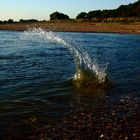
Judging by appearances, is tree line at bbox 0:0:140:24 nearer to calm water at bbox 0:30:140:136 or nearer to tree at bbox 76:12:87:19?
tree at bbox 76:12:87:19

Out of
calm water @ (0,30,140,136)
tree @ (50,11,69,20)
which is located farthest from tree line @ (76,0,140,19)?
calm water @ (0,30,140,136)

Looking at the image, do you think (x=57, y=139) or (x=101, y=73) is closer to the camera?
(x=57, y=139)

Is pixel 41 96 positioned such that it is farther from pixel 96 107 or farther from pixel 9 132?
pixel 9 132

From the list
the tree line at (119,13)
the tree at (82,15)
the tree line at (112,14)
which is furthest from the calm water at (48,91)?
the tree at (82,15)

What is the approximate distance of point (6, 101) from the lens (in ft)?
43.6

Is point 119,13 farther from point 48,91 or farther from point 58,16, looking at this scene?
point 48,91

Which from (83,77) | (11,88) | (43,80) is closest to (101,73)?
(83,77)

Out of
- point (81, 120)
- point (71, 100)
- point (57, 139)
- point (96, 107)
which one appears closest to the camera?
point (57, 139)

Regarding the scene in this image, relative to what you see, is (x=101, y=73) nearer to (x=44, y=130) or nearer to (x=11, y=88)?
(x=11, y=88)

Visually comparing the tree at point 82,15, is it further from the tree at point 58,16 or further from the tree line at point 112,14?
the tree at point 58,16

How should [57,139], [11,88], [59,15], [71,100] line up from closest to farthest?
[57,139]
[71,100]
[11,88]
[59,15]

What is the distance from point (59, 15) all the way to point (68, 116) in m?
104

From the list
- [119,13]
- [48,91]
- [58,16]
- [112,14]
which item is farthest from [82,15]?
[48,91]

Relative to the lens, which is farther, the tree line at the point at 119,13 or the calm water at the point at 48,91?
the tree line at the point at 119,13
